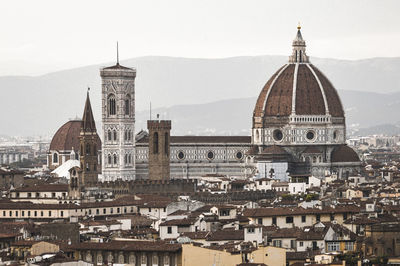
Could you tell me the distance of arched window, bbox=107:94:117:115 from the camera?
5935 inches

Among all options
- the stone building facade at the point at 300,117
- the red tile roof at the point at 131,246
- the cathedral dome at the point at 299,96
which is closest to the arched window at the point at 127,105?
the stone building facade at the point at 300,117

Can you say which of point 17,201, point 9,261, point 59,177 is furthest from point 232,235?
point 59,177

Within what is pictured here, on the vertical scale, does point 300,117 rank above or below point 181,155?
above

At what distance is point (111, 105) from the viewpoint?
151 meters

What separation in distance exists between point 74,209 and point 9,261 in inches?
1191

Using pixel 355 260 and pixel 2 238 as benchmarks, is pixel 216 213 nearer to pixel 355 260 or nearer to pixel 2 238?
pixel 2 238

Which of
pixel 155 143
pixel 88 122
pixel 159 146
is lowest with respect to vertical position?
pixel 159 146

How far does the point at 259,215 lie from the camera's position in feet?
243

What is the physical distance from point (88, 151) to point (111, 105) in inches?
598

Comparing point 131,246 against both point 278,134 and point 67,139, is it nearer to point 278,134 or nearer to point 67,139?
point 278,134

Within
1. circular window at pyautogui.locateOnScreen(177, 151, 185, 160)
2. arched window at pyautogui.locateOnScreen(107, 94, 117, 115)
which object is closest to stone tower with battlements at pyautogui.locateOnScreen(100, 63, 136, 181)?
arched window at pyautogui.locateOnScreen(107, 94, 117, 115)

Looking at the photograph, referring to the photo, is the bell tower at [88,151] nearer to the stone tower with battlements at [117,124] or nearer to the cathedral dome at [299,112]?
the stone tower with battlements at [117,124]

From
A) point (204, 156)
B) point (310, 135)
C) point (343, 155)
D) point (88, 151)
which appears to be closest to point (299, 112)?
point (310, 135)

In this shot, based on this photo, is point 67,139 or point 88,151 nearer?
point 88,151
